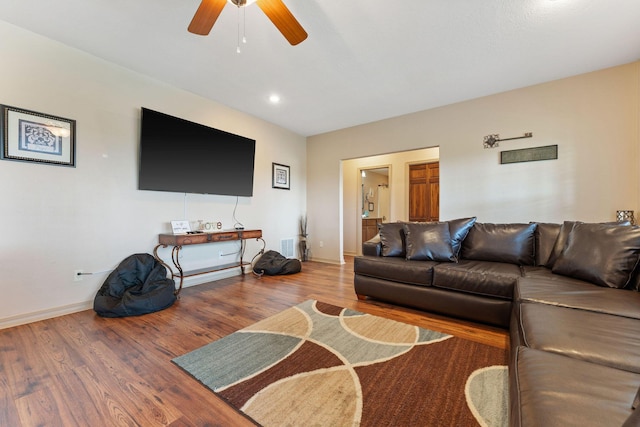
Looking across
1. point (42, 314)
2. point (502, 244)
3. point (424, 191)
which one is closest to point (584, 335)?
point (502, 244)

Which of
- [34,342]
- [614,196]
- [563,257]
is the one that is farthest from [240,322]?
[614,196]

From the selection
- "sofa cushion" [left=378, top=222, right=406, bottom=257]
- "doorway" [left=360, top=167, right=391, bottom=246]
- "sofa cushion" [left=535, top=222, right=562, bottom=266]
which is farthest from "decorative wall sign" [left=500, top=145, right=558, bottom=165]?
"doorway" [left=360, top=167, right=391, bottom=246]

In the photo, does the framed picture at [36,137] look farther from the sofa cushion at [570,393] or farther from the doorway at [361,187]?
the doorway at [361,187]

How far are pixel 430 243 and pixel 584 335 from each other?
1.66 metres

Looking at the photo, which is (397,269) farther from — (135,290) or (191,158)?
(191,158)

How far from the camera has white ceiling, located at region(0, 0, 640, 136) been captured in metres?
2.08

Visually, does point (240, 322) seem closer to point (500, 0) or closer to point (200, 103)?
point (200, 103)

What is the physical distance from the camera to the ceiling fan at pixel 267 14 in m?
1.71

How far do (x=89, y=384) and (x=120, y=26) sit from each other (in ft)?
9.25

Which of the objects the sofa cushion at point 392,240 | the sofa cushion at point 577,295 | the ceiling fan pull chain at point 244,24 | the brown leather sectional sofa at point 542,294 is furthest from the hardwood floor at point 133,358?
the ceiling fan pull chain at point 244,24

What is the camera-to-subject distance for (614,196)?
290cm

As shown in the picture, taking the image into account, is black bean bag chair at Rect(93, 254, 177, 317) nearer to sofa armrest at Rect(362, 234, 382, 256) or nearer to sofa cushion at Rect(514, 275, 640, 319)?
sofa armrest at Rect(362, 234, 382, 256)

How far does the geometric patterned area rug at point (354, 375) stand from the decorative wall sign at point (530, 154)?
270cm

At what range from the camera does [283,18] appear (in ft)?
5.95
